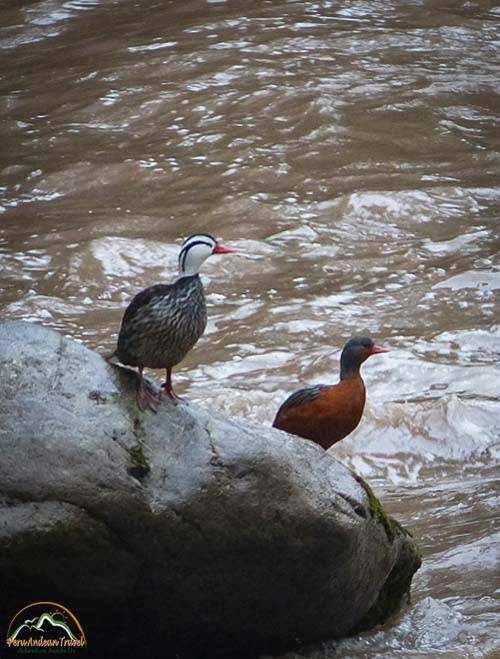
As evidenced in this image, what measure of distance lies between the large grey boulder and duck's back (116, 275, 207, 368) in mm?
108

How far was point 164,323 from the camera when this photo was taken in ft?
16.1

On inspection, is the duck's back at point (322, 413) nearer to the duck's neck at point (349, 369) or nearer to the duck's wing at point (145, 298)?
the duck's neck at point (349, 369)

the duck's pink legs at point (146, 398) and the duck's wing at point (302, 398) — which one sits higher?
the duck's pink legs at point (146, 398)

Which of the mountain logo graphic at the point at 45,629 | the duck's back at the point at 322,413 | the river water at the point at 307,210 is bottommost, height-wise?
the river water at the point at 307,210

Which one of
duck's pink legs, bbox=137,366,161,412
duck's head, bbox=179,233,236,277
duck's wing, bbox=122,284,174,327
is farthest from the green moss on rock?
duck's head, bbox=179,233,236,277

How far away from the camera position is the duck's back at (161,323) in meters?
4.91

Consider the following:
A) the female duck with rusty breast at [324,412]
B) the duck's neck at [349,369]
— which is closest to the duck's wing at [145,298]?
the female duck with rusty breast at [324,412]

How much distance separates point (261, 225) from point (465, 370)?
10.5 feet

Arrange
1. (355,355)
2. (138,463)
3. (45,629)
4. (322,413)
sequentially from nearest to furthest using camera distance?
(45,629) < (138,463) < (322,413) < (355,355)

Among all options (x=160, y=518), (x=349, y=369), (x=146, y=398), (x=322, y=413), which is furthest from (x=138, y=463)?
(x=349, y=369)

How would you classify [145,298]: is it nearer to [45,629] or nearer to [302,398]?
[45,629]

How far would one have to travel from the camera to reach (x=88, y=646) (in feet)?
15.4

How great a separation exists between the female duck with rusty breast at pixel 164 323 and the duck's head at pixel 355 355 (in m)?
2.16

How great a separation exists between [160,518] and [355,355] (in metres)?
2.86
